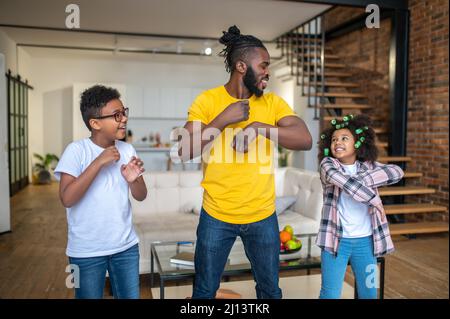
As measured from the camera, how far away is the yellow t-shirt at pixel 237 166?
845mm

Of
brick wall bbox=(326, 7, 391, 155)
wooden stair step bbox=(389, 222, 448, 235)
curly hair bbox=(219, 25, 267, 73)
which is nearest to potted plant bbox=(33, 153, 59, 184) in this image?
curly hair bbox=(219, 25, 267, 73)

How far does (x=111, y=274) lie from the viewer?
35.0 inches

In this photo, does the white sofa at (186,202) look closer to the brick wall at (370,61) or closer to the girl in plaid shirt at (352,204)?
the girl in plaid shirt at (352,204)

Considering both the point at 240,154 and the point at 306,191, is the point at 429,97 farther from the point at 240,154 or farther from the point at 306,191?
the point at 240,154

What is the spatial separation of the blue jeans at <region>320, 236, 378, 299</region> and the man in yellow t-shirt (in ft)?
0.81

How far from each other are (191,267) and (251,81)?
893 mm

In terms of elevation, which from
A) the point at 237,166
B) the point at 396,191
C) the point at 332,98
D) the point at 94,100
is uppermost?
the point at 332,98

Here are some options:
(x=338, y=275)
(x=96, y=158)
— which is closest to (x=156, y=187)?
(x=338, y=275)

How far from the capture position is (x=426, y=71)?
306 centimetres

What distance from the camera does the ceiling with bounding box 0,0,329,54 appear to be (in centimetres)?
83

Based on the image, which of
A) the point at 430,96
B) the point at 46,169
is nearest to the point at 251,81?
the point at 46,169

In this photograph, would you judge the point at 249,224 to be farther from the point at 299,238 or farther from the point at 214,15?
the point at 299,238

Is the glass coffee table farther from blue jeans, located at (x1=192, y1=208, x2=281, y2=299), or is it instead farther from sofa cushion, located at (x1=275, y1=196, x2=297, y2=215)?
blue jeans, located at (x1=192, y1=208, x2=281, y2=299)

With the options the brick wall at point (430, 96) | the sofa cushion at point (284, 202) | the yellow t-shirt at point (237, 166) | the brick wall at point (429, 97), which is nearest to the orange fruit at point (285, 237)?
the sofa cushion at point (284, 202)
